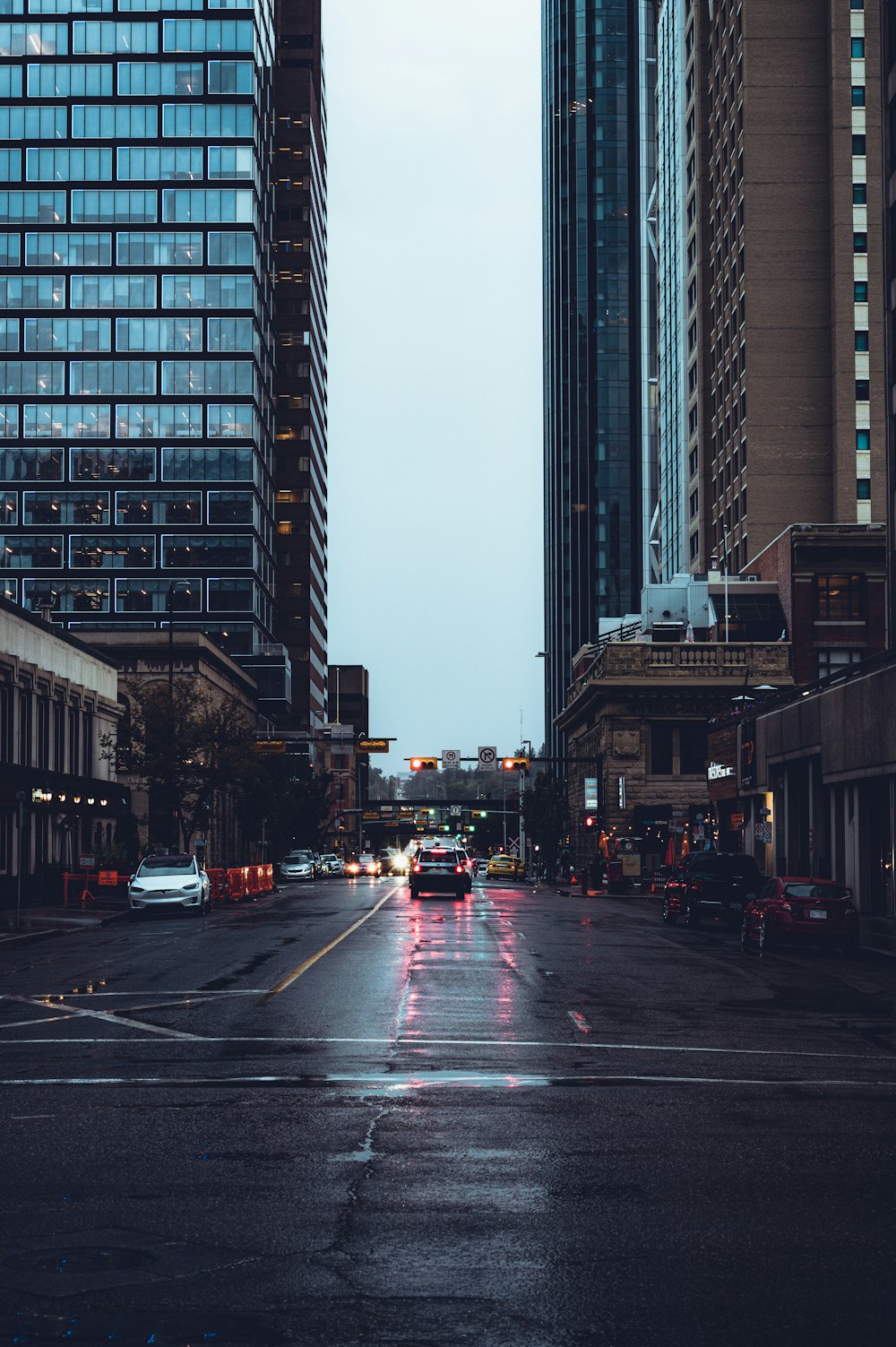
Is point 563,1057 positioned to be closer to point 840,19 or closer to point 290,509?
point 840,19

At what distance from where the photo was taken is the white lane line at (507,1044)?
15352 millimetres

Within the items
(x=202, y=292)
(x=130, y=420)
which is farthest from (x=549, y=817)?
(x=202, y=292)

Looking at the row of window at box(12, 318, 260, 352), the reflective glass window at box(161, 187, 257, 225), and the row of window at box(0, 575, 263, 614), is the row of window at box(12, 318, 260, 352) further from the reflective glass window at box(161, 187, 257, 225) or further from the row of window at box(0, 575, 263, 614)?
the row of window at box(0, 575, 263, 614)

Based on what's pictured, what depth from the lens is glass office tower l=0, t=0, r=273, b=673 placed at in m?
118

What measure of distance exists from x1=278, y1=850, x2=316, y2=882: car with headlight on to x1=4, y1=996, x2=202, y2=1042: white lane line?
250 ft

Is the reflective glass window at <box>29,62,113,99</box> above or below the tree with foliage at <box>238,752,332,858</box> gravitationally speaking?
above

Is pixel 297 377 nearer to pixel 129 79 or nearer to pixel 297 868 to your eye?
pixel 129 79

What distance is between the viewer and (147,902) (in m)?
45.0

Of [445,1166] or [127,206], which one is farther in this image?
[127,206]

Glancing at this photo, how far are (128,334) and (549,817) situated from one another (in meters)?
48.7

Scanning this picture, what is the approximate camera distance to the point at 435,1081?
13.3 meters

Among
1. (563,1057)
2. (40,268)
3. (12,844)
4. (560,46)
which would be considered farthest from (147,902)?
(560,46)

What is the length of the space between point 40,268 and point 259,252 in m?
17.5

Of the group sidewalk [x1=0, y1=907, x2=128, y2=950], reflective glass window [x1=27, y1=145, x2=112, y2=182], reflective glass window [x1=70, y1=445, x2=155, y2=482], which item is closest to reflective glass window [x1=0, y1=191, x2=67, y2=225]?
reflective glass window [x1=27, y1=145, x2=112, y2=182]
